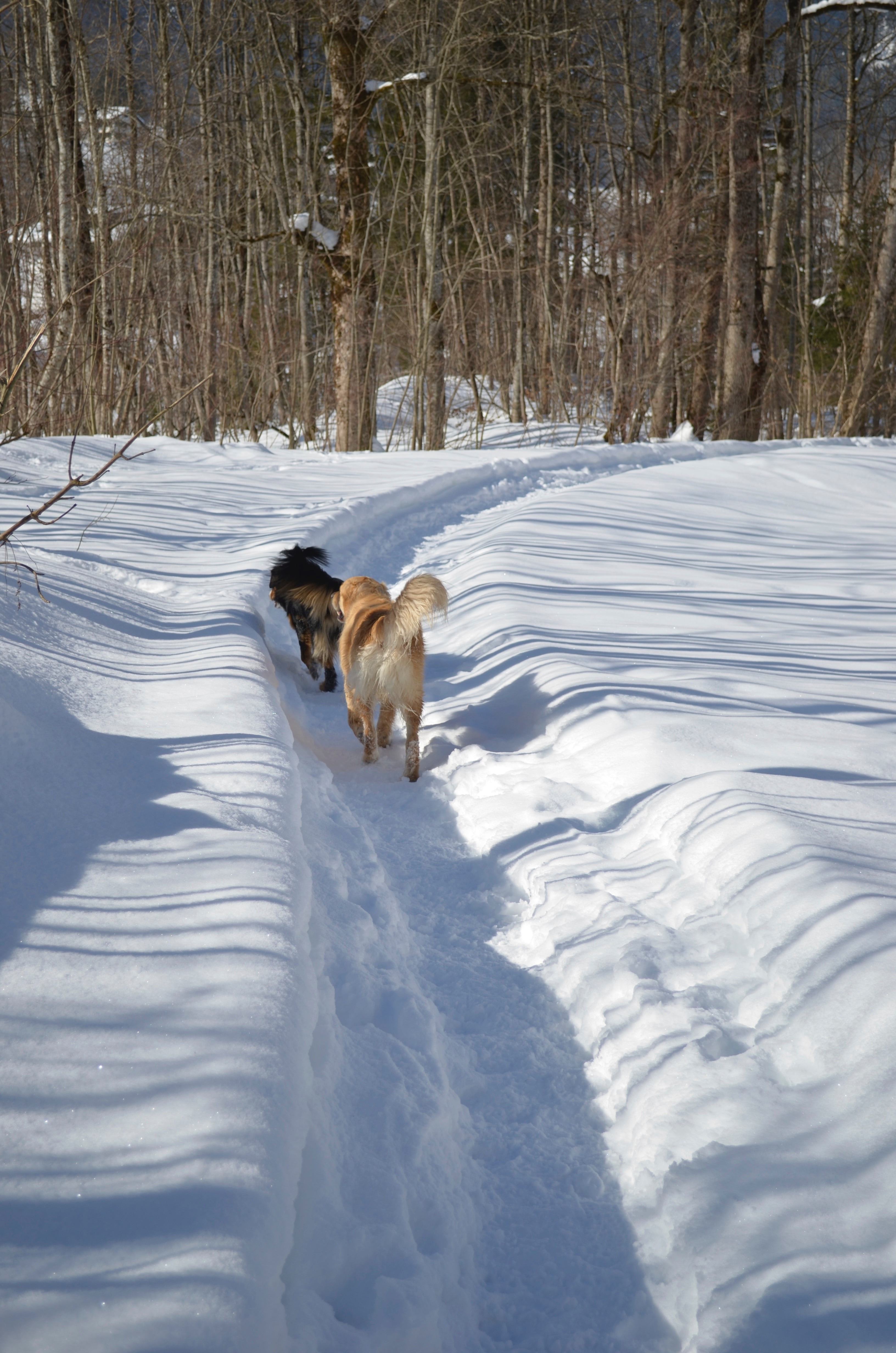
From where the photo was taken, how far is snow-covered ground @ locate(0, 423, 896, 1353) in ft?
4.64

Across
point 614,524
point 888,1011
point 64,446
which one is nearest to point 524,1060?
point 888,1011

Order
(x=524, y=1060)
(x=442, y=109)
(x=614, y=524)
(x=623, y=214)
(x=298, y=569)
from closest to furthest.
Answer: (x=524, y=1060) → (x=298, y=569) → (x=614, y=524) → (x=623, y=214) → (x=442, y=109)

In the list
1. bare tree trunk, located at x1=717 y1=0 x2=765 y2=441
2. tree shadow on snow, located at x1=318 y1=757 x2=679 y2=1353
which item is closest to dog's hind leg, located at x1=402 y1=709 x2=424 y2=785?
tree shadow on snow, located at x1=318 y1=757 x2=679 y2=1353

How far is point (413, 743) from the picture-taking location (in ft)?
12.6

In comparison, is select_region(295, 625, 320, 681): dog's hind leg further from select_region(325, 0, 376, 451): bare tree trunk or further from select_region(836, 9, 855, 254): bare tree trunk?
select_region(836, 9, 855, 254): bare tree trunk

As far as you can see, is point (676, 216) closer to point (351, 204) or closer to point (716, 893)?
point (351, 204)

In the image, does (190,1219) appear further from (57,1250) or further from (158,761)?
(158,761)

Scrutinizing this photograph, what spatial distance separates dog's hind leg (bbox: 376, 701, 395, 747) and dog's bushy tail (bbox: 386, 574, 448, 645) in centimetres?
45

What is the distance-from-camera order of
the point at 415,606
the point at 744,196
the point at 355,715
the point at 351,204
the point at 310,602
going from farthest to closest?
the point at 744,196 → the point at 351,204 → the point at 310,602 → the point at 355,715 → the point at 415,606

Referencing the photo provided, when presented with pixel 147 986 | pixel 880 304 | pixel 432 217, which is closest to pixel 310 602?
pixel 147 986

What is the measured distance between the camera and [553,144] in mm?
22250

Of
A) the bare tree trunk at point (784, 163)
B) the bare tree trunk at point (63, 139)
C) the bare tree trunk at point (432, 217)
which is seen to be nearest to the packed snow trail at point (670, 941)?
the bare tree trunk at point (63, 139)

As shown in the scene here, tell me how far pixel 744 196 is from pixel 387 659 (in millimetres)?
14522

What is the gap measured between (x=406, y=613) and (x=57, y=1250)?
8.45 feet
